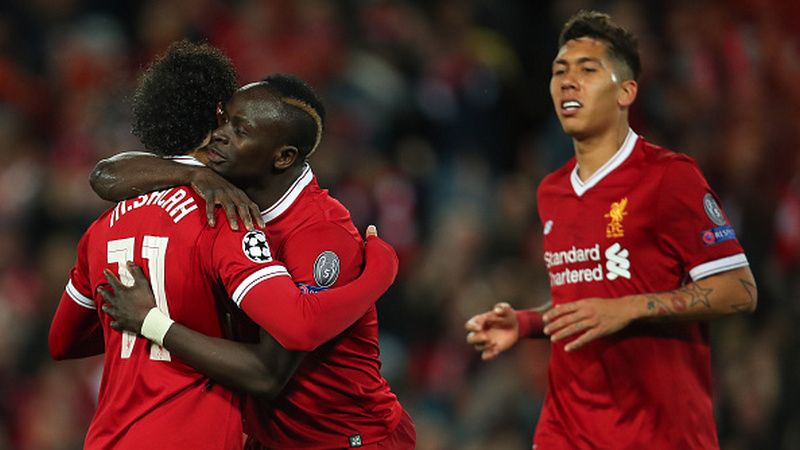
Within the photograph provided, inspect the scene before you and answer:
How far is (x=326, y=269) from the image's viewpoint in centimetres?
361

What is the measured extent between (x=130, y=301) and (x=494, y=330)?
1.60 m

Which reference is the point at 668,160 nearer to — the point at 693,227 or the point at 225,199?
the point at 693,227

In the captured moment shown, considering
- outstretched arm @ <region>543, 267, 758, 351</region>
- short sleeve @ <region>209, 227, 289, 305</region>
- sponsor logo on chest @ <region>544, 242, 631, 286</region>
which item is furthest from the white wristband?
sponsor logo on chest @ <region>544, 242, 631, 286</region>

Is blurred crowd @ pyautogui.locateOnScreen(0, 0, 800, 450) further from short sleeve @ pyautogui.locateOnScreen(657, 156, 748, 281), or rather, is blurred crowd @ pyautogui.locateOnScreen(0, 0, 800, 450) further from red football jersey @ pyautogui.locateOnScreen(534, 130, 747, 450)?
short sleeve @ pyautogui.locateOnScreen(657, 156, 748, 281)

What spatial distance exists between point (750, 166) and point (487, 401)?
115 inches

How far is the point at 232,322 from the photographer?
3.61 m

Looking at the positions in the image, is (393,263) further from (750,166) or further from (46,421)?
(750,166)

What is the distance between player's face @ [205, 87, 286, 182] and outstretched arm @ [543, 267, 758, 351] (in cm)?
111

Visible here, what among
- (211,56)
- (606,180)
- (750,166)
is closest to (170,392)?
(211,56)

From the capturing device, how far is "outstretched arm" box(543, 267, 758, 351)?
3955mm

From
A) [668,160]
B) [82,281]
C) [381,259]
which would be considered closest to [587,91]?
[668,160]

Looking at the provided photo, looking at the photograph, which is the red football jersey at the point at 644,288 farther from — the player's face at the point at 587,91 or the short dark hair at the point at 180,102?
the short dark hair at the point at 180,102

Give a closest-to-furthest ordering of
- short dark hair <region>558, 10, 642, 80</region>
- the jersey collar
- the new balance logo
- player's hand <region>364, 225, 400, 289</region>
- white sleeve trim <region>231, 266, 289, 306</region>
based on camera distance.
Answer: white sleeve trim <region>231, 266, 289, 306</region> < player's hand <region>364, 225, 400, 289</region> < the new balance logo < the jersey collar < short dark hair <region>558, 10, 642, 80</region>

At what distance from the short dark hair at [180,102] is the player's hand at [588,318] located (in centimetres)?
132
